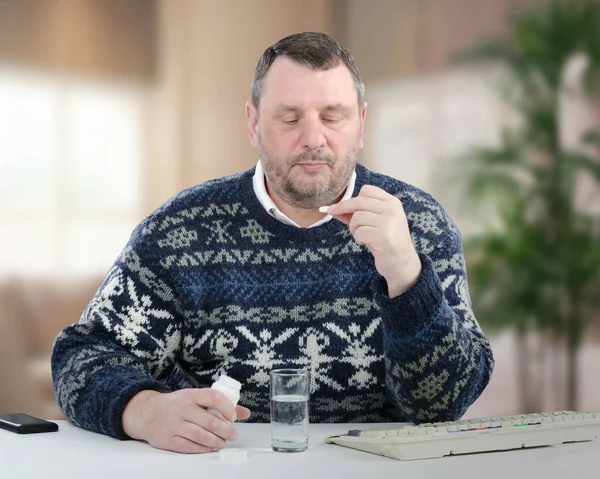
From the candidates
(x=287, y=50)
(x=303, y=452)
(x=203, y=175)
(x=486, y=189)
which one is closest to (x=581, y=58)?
(x=486, y=189)

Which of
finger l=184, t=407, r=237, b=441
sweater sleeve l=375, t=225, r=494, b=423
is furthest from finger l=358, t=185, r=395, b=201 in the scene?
finger l=184, t=407, r=237, b=441

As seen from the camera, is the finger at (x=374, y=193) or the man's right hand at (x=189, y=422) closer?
the man's right hand at (x=189, y=422)

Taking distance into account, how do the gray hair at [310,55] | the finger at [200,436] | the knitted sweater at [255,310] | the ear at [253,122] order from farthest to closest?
1. the ear at [253,122]
2. the gray hair at [310,55]
3. the knitted sweater at [255,310]
4. the finger at [200,436]

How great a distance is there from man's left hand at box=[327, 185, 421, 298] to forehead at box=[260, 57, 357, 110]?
0.31 meters

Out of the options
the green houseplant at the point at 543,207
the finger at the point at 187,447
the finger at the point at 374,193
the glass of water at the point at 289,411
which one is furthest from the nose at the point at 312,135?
the green houseplant at the point at 543,207

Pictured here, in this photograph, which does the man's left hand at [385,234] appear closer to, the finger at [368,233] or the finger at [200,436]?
the finger at [368,233]

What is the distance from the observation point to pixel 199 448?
123 cm

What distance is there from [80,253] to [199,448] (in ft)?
8.57

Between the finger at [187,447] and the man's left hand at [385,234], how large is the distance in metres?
0.40

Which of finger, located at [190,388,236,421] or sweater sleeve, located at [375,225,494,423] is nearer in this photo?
finger, located at [190,388,236,421]

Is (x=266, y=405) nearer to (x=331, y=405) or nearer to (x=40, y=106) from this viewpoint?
(x=331, y=405)

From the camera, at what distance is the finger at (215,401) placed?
4.08 ft

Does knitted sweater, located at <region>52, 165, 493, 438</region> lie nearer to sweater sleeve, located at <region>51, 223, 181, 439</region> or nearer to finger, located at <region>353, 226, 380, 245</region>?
sweater sleeve, located at <region>51, 223, 181, 439</region>

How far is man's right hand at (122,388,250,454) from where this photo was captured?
1.23 meters
